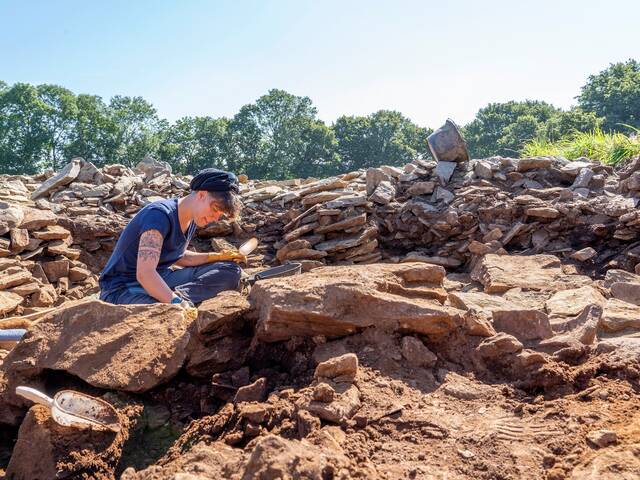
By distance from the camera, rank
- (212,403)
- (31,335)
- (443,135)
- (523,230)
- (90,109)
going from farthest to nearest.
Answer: (90,109) → (443,135) → (523,230) → (31,335) → (212,403)

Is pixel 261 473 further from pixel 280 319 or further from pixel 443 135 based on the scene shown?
pixel 443 135

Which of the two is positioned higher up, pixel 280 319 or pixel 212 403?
pixel 280 319

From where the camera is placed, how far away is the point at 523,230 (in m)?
6.27

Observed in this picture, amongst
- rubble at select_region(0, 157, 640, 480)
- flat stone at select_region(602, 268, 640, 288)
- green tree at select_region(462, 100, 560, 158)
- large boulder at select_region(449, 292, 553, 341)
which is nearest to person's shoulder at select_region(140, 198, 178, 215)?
rubble at select_region(0, 157, 640, 480)

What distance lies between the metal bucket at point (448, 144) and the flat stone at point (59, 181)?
526cm

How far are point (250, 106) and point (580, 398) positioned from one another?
2390cm

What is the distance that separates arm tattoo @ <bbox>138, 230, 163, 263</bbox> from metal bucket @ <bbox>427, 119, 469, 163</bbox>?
5.37 metres

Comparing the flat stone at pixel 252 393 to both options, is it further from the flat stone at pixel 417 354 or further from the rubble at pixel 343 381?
the flat stone at pixel 417 354

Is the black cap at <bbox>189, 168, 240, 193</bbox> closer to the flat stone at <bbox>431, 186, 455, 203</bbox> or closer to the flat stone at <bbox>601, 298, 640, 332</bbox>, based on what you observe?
the flat stone at <bbox>601, 298, 640, 332</bbox>

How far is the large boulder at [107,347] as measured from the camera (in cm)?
215

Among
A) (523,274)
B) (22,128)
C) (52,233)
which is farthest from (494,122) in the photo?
(52,233)

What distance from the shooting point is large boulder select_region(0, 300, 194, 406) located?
7.05 ft

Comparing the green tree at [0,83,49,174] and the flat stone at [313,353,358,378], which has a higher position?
the green tree at [0,83,49,174]

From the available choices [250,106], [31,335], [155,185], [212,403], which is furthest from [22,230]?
[250,106]
